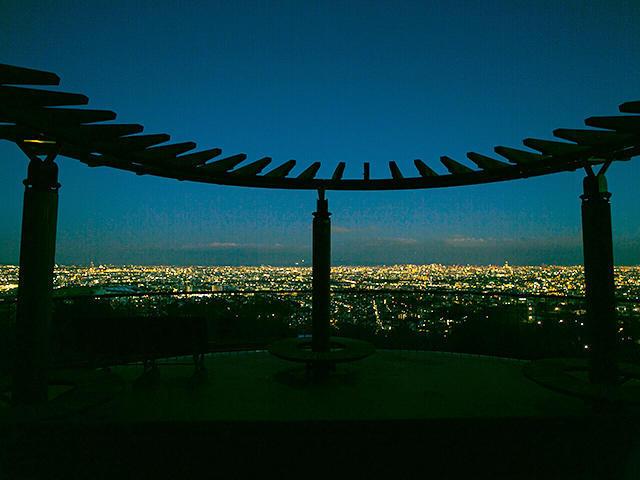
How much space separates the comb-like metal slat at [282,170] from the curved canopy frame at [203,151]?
0.5 inches

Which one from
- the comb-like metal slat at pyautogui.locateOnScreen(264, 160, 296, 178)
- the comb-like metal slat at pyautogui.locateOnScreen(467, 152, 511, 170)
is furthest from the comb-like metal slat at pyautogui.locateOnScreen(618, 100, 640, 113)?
the comb-like metal slat at pyautogui.locateOnScreen(264, 160, 296, 178)

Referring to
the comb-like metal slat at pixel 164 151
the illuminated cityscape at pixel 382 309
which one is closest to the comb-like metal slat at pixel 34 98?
the comb-like metal slat at pixel 164 151

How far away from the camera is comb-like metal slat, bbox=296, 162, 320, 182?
4.59m

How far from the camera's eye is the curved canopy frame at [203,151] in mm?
2352

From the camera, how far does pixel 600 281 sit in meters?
3.30

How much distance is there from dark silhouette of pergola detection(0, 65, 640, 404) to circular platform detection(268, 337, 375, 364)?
0.02 metres

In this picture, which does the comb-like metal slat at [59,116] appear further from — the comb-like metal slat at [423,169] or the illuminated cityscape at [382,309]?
the illuminated cityscape at [382,309]

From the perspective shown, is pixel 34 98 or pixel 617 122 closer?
pixel 34 98

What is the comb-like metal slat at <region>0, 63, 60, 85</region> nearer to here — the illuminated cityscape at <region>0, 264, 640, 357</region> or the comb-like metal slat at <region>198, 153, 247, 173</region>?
the comb-like metal slat at <region>198, 153, 247, 173</region>

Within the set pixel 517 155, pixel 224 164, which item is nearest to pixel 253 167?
pixel 224 164

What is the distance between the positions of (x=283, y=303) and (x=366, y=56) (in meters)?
5.23

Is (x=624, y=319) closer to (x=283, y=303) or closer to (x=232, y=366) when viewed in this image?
(x=283, y=303)

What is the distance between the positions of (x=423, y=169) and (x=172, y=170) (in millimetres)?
3032

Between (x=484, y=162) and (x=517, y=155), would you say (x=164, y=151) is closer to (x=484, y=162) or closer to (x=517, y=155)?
(x=484, y=162)
